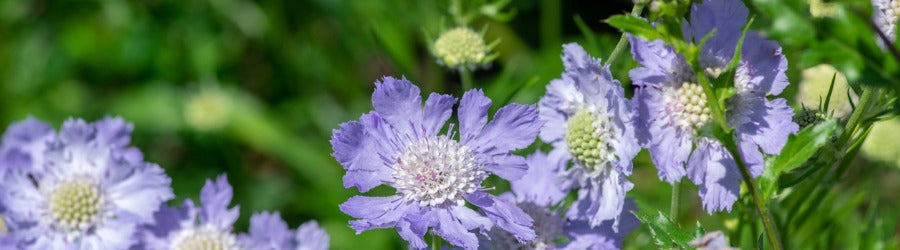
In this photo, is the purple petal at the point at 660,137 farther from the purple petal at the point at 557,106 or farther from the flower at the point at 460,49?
the flower at the point at 460,49

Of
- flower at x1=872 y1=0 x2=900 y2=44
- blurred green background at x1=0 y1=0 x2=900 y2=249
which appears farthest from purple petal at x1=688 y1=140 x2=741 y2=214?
blurred green background at x1=0 y1=0 x2=900 y2=249

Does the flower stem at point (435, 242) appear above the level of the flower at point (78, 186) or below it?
below

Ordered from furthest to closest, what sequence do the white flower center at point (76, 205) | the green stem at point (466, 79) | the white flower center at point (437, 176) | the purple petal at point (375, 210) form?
the green stem at point (466, 79) → the white flower center at point (76, 205) → the white flower center at point (437, 176) → the purple petal at point (375, 210)

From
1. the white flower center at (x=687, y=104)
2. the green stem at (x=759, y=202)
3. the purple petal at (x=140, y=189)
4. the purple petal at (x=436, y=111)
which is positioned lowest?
the green stem at (x=759, y=202)

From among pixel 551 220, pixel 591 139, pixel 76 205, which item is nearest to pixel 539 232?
pixel 551 220

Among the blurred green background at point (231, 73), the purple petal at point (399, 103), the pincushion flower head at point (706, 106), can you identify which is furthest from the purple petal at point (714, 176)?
the blurred green background at point (231, 73)

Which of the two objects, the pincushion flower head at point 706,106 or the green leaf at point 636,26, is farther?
the pincushion flower head at point 706,106

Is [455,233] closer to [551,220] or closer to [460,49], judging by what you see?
[551,220]
